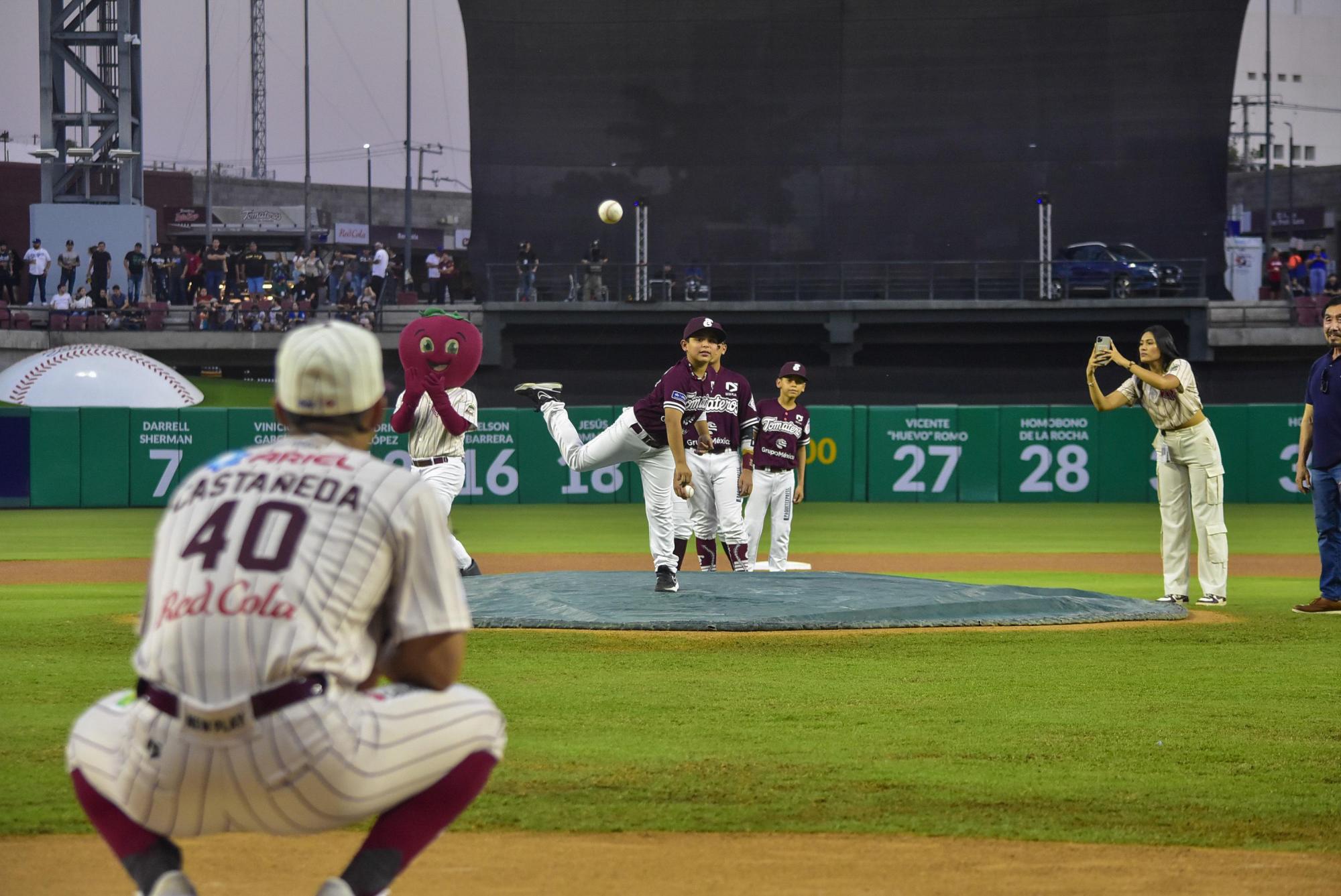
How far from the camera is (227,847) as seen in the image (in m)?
4.96

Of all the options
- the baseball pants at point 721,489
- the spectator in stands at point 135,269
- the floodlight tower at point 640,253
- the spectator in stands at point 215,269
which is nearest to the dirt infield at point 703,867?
the baseball pants at point 721,489

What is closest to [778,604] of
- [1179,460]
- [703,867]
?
[1179,460]

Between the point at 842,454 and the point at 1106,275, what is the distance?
486 inches

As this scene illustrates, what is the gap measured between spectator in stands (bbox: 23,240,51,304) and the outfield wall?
13.2m

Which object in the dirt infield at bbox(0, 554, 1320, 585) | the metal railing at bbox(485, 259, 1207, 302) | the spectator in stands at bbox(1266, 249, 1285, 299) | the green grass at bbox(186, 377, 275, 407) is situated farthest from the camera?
the spectator in stands at bbox(1266, 249, 1285, 299)

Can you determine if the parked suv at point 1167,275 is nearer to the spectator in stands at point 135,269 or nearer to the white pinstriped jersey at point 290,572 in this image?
the spectator in stands at point 135,269

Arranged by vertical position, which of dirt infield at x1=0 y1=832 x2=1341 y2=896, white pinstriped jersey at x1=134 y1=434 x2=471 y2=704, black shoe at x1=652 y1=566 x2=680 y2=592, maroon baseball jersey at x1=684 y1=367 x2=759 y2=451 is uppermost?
maroon baseball jersey at x1=684 y1=367 x2=759 y2=451

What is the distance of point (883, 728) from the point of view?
6988 mm

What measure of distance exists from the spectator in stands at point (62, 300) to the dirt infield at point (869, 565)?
21387mm

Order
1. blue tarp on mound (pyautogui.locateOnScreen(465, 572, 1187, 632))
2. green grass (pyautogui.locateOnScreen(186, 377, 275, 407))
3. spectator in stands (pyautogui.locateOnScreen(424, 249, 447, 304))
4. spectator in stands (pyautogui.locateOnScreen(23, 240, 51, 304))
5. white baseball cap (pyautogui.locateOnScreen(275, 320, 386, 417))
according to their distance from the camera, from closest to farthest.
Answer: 1. white baseball cap (pyautogui.locateOnScreen(275, 320, 386, 417))
2. blue tarp on mound (pyautogui.locateOnScreen(465, 572, 1187, 632))
3. green grass (pyautogui.locateOnScreen(186, 377, 275, 407))
4. spectator in stands (pyautogui.locateOnScreen(23, 240, 51, 304))
5. spectator in stands (pyautogui.locateOnScreen(424, 249, 447, 304))

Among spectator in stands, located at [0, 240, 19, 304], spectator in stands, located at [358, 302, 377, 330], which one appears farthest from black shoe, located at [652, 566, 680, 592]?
spectator in stands, located at [0, 240, 19, 304]

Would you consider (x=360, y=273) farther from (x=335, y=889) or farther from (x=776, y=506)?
(x=335, y=889)

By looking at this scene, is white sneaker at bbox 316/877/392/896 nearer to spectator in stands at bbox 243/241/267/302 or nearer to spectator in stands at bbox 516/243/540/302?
spectator in stands at bbox 516/243/540/302

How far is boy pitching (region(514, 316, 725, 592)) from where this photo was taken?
10.8 metres
